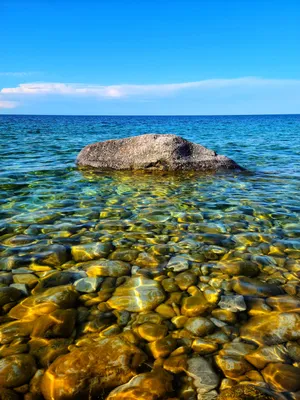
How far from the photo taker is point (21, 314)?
2.92m

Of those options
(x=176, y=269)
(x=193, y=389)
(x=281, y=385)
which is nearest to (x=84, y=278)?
(x=176, y=269)

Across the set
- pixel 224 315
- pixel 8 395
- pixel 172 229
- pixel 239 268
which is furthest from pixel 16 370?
pixel 172 229

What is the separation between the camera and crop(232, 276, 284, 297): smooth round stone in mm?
3260

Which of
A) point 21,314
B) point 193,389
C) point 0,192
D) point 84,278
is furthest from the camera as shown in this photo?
point 0,192

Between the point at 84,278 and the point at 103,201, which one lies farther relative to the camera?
the point at 103,201

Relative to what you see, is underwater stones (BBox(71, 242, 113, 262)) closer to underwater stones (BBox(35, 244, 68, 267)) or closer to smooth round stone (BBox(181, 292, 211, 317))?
underwater stones (BBox(35, 244, 68, 267))

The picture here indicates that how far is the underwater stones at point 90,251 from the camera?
400 cm

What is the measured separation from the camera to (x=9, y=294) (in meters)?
3.17

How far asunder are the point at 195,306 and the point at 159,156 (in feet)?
24.2

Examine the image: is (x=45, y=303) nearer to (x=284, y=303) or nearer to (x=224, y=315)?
(x=224, y=315)

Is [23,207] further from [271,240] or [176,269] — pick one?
[271,240]

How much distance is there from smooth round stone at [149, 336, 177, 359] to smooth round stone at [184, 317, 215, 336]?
0.21m

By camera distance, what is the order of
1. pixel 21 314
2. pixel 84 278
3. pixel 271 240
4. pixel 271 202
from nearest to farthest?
pixel 21 314 → pixel 84 278 → pixel 271 240 → pixel 271 202

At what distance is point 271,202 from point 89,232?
3.79 meters
